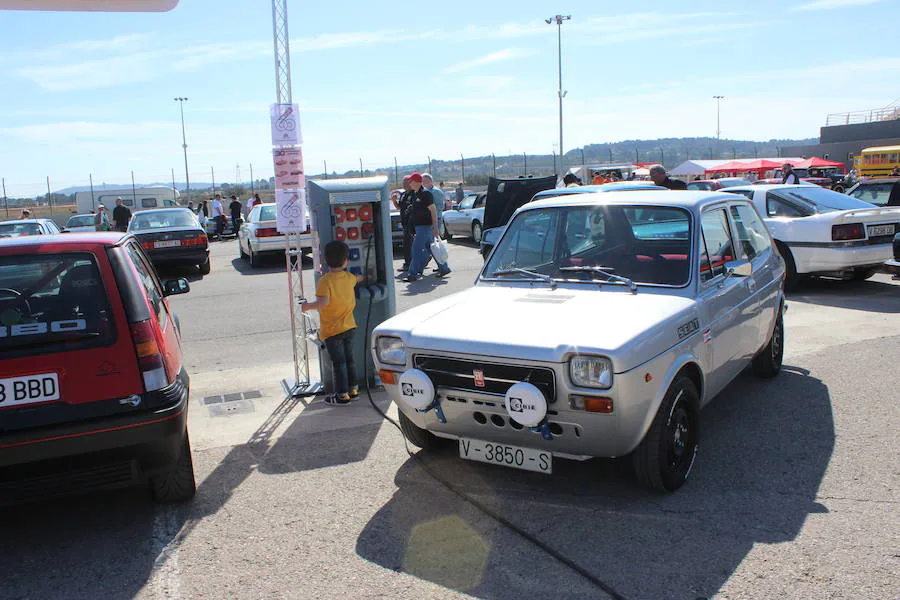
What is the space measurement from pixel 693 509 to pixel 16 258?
3798 millimetres

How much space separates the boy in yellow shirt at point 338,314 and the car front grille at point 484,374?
184cm

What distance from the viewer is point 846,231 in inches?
389

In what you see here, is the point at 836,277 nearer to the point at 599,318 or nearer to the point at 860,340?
the point at 860,340

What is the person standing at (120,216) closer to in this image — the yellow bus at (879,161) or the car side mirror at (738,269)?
the car side mirror at (738,269)

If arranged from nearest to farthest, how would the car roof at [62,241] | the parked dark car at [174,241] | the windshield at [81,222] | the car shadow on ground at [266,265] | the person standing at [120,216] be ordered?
the car roof at [62,241], the parked dark car at [174,241], the car shadow on ground at [266,265], the person standing at [120,216], the windshield at [81,222]

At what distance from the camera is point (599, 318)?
4.05 metres

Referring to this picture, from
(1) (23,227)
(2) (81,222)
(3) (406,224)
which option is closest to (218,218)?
(2) (81,222)

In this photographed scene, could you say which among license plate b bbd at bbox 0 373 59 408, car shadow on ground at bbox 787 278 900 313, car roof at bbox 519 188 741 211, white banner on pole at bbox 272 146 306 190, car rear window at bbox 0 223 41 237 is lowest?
car shadow on ground at bbox 787 278 900 313

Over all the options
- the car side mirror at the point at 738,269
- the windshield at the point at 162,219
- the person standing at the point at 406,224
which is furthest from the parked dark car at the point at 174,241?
the car side mirror at the point at 738,269

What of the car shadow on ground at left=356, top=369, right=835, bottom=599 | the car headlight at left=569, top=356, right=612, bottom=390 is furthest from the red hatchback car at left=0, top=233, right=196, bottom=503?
the car headlight at left=569, top=356, right=612, bottom=390

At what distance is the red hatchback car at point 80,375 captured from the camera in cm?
354

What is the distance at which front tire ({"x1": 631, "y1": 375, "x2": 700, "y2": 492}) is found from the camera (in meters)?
3.94

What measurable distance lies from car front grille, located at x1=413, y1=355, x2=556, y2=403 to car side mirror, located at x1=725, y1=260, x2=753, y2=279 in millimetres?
1753

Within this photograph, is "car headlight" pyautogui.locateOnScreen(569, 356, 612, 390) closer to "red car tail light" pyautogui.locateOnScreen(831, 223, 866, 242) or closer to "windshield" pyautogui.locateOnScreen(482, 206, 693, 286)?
"windshield" pyautogui.locateOnScreen(482, 206, 693, 286)
